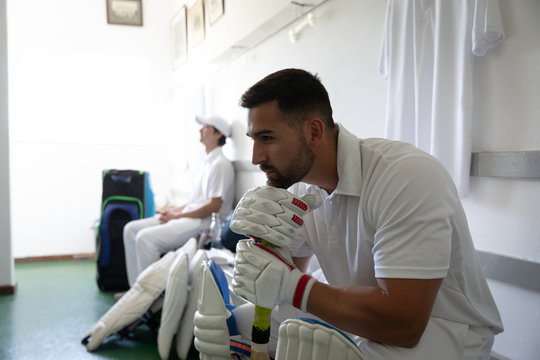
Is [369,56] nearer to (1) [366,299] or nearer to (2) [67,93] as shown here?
(1) [366,299]

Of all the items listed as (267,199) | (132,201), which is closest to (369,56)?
(267,199)

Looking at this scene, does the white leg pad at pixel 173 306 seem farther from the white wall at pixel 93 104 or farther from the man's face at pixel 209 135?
the man's face at pixel 209 135

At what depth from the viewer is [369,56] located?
2.06 m

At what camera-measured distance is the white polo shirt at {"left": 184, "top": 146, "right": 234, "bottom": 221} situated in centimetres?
330

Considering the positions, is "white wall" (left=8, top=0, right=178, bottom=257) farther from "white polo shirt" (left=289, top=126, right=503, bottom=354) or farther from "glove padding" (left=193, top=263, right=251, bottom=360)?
"white polo shirt" (left=289, top=126, right=503, bottom=354)

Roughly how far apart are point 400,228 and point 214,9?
10.8ft

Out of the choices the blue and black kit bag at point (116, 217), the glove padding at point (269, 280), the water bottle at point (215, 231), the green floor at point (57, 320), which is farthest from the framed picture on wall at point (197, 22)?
the glove padding at point (269, 280)

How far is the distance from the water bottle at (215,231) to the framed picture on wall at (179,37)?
230 cm

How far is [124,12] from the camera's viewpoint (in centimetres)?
523

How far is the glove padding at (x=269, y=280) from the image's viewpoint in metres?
1.12

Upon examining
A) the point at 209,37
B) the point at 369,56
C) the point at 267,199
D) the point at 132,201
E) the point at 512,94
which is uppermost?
the point at 209,37

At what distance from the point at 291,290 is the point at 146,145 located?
459cm

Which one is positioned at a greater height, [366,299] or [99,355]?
[366,299]

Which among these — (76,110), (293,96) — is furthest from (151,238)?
(76,110)
